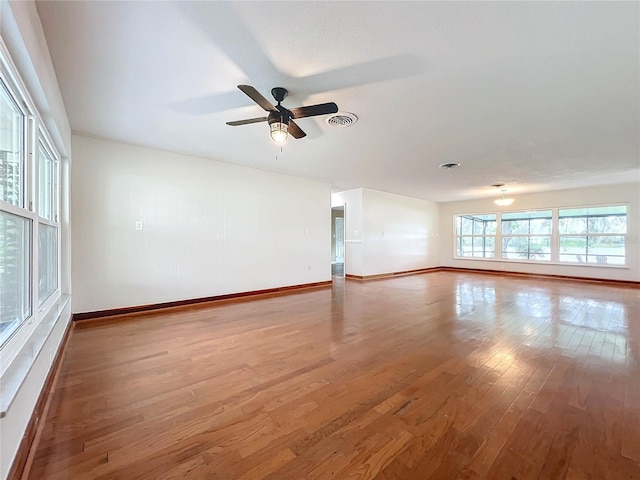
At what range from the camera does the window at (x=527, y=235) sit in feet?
25.0

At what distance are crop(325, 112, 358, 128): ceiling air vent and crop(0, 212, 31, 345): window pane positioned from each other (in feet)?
8.44

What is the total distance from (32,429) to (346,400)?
1689 millimetres

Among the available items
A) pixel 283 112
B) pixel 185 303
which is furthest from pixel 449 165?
pixel 185 303

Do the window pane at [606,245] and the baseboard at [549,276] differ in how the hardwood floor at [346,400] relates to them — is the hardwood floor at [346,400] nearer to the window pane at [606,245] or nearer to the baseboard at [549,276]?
the baseboard at [549,276]

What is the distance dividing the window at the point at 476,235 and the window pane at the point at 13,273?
9.87m

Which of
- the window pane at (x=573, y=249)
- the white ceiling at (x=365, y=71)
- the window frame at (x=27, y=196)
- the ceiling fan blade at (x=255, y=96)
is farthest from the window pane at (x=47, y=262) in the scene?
the window pane at (x=573, y=249)

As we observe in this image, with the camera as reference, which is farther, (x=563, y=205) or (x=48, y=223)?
(x=563, y=205)

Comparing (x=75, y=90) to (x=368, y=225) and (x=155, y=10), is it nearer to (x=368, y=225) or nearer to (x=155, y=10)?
(x=155, y=10)

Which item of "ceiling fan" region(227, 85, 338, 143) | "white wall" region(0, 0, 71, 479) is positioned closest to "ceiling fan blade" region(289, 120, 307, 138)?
"ceiling fan" region(227, 85, 338, 143)

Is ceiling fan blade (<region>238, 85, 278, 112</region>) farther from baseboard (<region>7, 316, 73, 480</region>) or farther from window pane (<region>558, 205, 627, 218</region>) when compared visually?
window pane (<region>558, 205, 627, 218</region>)

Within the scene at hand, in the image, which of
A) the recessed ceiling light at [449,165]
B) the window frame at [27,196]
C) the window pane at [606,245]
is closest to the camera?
the window frame at [27,196]

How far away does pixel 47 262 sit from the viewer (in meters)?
2.66

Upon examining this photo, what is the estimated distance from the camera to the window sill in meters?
1.17

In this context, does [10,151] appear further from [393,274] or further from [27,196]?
[393,274]
